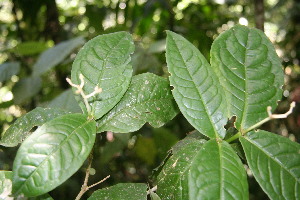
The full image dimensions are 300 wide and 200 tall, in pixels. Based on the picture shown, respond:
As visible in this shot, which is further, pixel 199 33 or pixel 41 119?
pixel 199 33

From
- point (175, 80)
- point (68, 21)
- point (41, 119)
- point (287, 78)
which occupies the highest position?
point (175, 80)

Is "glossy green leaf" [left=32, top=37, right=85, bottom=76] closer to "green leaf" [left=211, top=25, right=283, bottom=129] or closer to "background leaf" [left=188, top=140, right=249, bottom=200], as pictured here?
"green leaf" [left=211, top=25, right=283, bottom=129]

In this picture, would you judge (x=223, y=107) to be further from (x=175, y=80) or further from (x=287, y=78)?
(x=287, y=78)

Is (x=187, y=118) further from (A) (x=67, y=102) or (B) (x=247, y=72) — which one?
(A) (x=67, y=102)

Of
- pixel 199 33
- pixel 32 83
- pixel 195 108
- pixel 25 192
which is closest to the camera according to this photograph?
pixel 25 192

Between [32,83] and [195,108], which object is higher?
[195,108]

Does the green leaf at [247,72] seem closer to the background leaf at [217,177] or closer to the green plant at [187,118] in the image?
the green plant at [187,118]

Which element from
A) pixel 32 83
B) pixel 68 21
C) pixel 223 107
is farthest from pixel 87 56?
pixel 68 21

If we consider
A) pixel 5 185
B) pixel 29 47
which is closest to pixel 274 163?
pixel 5 185
